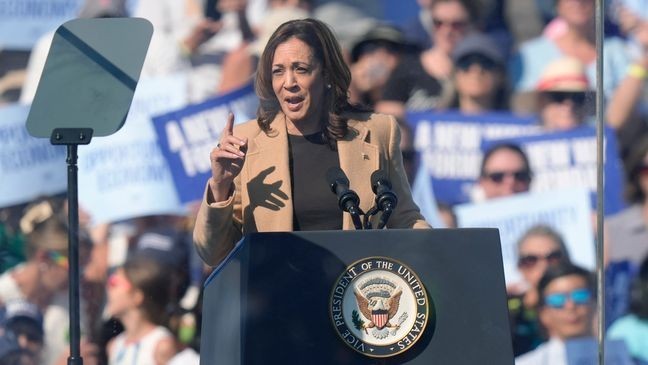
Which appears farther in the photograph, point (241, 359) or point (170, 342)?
point (170, 342)

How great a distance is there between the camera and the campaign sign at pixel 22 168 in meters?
5.50

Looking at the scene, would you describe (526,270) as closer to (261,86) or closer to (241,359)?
(261,86)

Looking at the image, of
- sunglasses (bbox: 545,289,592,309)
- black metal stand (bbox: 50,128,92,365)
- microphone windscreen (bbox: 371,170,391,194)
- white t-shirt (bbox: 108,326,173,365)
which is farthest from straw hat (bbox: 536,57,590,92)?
black metal stand (bbox: 50,128,92,365)

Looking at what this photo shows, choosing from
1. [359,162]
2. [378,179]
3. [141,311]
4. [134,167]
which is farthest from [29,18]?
[378,179]

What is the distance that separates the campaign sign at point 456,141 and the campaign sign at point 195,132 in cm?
76

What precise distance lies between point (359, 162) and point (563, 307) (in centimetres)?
265

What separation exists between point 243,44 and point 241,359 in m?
3.06

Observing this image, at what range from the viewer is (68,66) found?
3537 mm

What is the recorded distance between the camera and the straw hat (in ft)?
19.1

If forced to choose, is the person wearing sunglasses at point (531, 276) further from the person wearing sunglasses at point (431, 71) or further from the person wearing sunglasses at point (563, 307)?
the person wearing sunglasses at point (431, 71)

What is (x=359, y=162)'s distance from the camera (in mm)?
3287

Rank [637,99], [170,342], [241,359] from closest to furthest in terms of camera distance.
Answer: [241,359] → [170,342] → [637,99]

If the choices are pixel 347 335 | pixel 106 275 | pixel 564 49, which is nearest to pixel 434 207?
pixel 564 49

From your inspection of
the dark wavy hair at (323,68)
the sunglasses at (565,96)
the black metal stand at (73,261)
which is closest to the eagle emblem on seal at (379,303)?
the dark wavy hair at (323,68)
